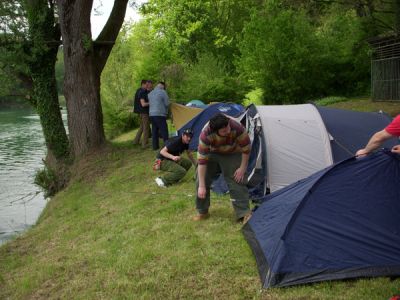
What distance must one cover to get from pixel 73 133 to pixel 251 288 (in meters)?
9.77

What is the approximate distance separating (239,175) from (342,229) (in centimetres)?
167

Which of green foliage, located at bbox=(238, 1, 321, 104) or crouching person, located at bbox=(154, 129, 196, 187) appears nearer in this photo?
crouching person, located at bbox=(154, 129, 196, 187)

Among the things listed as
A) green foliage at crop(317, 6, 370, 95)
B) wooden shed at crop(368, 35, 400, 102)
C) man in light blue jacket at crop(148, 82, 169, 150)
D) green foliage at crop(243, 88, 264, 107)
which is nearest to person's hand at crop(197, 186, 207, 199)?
man in light blue jacket at crop(148, 82, 169, 150)

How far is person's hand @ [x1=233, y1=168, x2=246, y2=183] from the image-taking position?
6102 mm

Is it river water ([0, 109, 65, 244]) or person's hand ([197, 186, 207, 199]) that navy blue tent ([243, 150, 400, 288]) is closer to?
person's hand ([197, 186, 207, 199])

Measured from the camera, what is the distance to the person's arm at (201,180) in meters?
6.18

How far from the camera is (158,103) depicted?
38.9 ft

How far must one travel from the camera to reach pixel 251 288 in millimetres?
4645

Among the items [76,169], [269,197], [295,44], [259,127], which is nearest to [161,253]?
[269,197]

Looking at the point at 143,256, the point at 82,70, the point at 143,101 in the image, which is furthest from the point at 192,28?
the point at 143,256

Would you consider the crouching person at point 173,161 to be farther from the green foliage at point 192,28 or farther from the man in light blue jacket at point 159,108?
the green foliage at point 192,28

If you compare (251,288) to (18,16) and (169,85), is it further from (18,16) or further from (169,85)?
(169,85)

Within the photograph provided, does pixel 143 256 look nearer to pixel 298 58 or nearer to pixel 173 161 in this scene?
pixel 173 161

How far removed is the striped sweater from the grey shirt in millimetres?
5882
